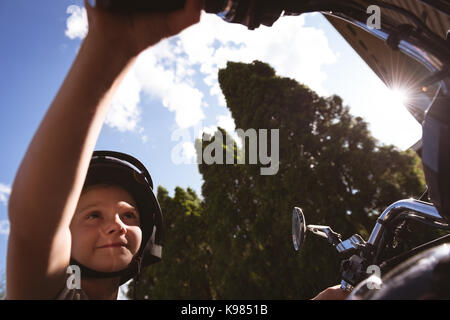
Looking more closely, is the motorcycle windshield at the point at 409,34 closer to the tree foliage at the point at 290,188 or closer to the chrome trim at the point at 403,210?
the chrome trim at the point at 403,210

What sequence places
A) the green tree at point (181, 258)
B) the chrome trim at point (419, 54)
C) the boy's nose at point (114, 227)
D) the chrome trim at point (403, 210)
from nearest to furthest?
1. the chrome trim at point (419, 54)
2. the chrome trim at point (403, 210)
3. the boy's nose at point (114, 227)
4. the green tree at point (181, 258)

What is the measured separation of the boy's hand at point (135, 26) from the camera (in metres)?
0.56

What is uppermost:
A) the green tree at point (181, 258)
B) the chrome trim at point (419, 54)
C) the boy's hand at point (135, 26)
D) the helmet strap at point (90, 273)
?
the green tree at point (181, 258)

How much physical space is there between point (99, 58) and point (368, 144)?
476 inches

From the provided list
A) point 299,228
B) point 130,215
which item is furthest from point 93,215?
point 299,228

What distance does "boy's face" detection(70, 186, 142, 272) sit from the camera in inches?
51.8

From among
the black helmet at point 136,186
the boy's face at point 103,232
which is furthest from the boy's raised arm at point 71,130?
the black helmet at point 136,186

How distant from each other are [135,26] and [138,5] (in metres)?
0.04

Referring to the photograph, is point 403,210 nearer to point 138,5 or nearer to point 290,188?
point 138,5

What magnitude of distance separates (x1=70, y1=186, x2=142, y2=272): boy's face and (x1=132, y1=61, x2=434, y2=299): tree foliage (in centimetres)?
975

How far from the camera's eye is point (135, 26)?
0.58 meters

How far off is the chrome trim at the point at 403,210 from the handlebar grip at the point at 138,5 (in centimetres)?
119
